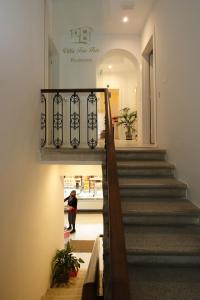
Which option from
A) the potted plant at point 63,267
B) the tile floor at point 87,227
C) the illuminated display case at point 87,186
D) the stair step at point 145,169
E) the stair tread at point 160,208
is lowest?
the tile floor at point 87,227

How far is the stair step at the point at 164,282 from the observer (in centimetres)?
214

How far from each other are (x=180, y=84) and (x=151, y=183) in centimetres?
153

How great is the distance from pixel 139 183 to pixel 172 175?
75 centimetres

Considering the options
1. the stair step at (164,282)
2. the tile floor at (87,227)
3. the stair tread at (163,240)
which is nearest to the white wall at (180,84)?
the stair tread at (163,240)

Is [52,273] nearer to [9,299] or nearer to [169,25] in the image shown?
[9,299]

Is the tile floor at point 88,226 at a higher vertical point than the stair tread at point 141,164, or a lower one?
lower

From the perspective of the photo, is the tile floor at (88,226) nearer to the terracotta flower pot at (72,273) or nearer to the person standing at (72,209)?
the person standing at (72,209)

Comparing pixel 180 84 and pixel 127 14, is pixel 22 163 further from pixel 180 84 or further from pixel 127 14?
pixel 127 14

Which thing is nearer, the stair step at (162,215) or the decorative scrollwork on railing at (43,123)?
the stair step at (162,215)

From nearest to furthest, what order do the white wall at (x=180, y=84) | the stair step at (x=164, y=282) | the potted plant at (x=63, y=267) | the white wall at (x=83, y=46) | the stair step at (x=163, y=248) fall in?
the stair step at (x=164, y=282), the stair step at (x=163, y=248), the white wall at (x=180, y=84), the potted plant at (x=63, y=267), the white wall at (x=83, y=46)

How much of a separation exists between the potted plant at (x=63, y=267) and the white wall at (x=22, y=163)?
1.31 ft

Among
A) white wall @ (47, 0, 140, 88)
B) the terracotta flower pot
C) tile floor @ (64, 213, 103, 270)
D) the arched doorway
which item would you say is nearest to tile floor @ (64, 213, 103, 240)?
tile floor @ (64, 213, 103, 270)

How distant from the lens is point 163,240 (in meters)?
2.82

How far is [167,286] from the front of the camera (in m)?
2.27
